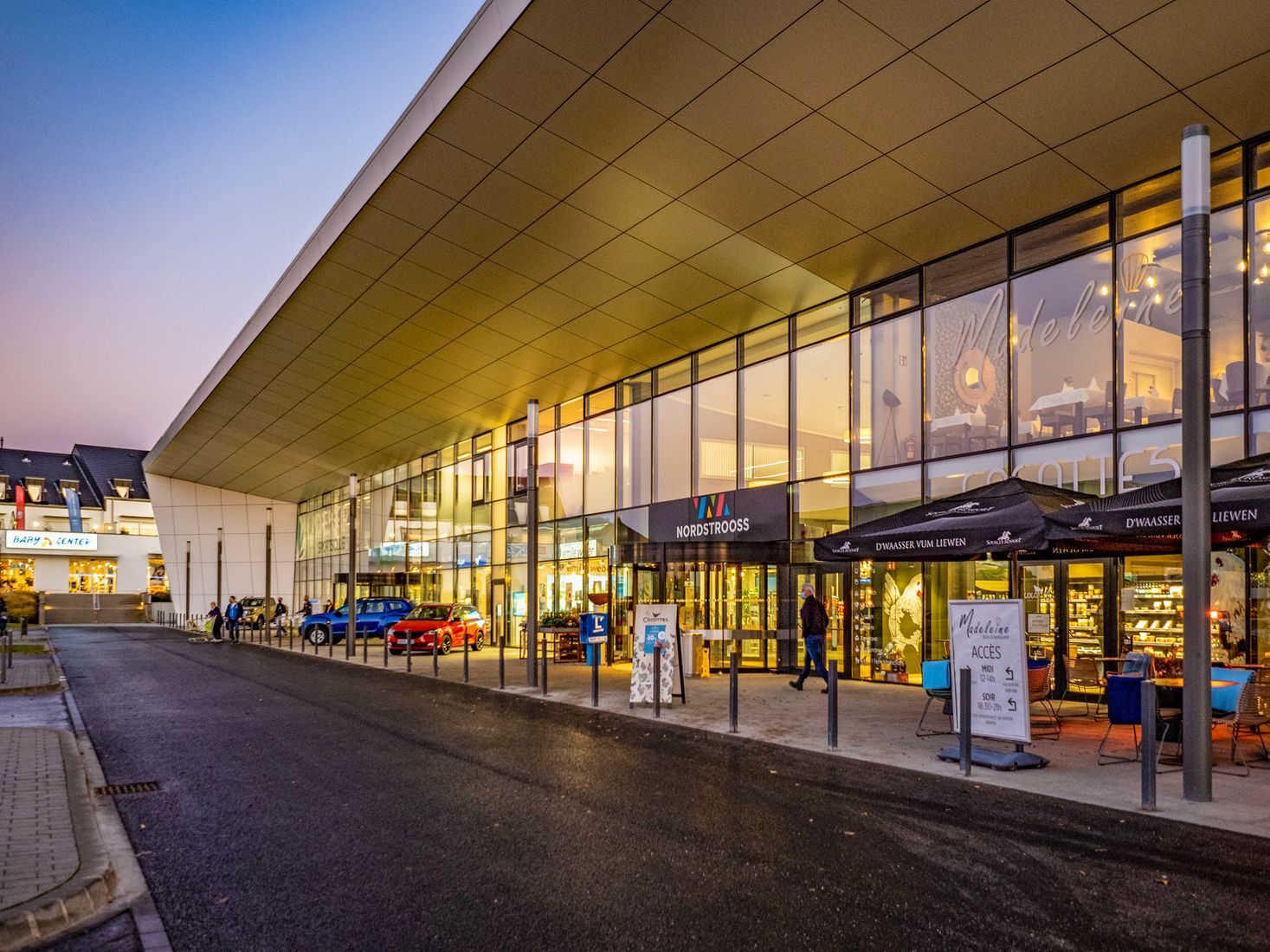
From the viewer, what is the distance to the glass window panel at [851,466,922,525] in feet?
54.6

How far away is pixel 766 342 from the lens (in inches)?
804

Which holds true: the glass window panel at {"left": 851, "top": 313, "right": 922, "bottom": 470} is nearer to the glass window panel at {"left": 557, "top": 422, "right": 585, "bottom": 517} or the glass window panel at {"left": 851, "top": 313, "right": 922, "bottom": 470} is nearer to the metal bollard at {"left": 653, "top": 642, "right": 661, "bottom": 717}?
the metal bollard at {"left": 653, "top": 642, "right": 661, "bottom": 717}

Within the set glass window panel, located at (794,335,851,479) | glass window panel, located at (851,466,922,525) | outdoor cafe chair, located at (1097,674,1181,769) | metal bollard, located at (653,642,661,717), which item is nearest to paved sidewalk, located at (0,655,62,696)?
metal bollard, located at (653,642,661,717)

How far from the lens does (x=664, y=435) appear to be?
2358cm

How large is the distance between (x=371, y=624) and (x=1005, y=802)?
2752 centimetres

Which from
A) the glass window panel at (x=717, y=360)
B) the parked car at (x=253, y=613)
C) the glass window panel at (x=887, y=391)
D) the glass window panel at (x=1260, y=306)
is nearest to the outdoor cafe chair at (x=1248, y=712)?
the glass window panel at (x=1260, y=306)

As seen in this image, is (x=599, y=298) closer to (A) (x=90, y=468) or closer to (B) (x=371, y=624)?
(B) (x=371, y=624)

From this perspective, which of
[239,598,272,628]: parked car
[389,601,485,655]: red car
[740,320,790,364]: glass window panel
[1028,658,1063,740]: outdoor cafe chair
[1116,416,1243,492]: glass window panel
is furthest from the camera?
[239,598,272,628]: parked car

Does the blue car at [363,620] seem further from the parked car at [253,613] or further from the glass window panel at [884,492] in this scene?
the glass window panel at [884,492]

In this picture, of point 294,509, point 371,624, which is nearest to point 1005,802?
point 371,624

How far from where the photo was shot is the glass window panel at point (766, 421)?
64.7ft

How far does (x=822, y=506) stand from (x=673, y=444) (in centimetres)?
557

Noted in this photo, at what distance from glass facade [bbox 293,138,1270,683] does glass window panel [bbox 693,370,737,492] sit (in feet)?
0.17

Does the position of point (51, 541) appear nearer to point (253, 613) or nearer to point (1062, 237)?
point (253, 613)
